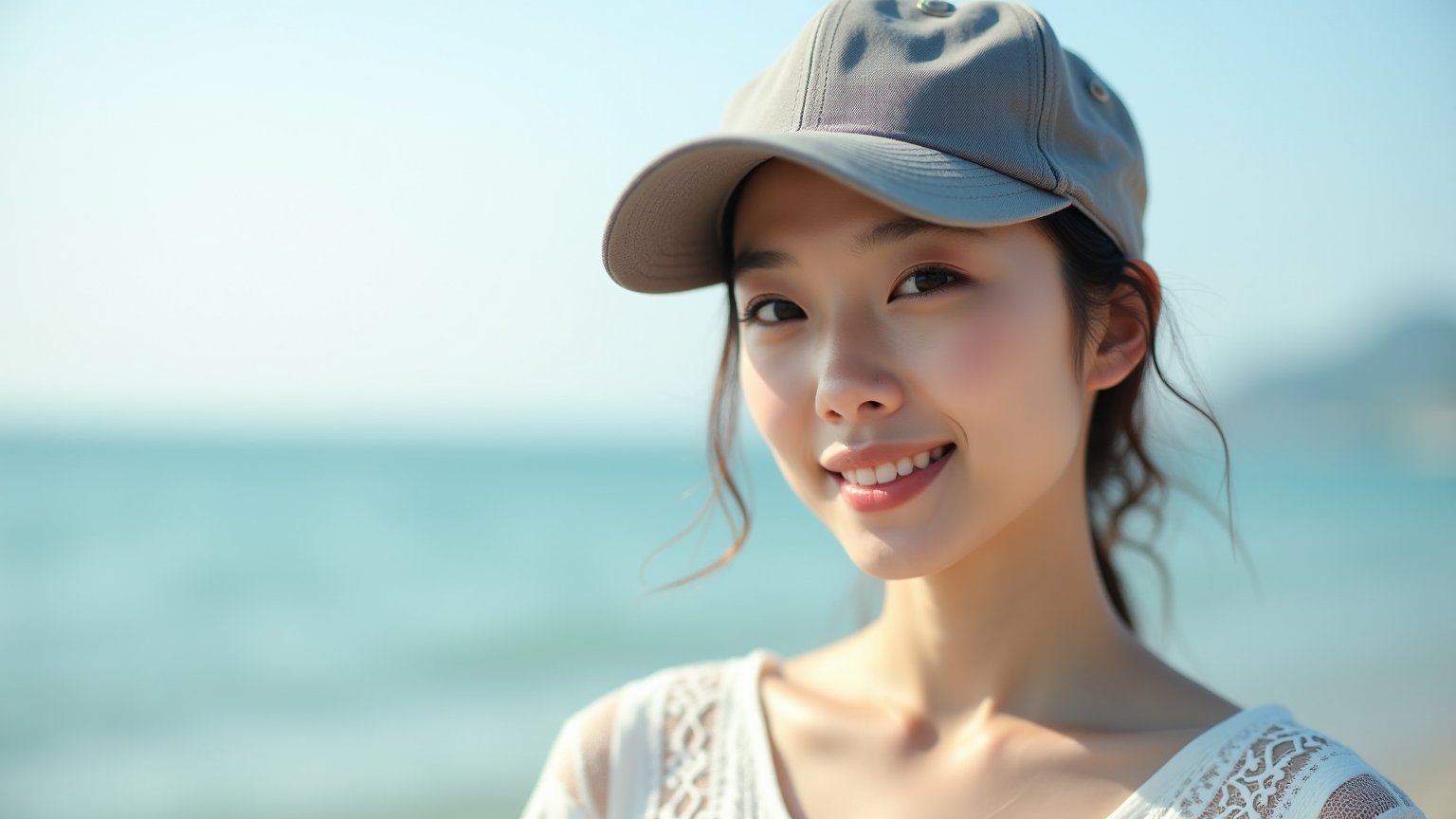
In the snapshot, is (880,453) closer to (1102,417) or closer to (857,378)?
(857,378)

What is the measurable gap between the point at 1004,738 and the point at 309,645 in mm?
9247

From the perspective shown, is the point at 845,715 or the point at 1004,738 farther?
the point at 845,715

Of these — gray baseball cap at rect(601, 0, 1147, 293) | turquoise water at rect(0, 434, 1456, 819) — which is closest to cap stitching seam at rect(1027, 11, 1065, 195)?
gray baseball cap at rect(601, 0, 1147, 293)

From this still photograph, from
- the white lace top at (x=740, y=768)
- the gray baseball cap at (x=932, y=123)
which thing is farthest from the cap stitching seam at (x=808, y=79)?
the white lace top at (x=740, y=768)

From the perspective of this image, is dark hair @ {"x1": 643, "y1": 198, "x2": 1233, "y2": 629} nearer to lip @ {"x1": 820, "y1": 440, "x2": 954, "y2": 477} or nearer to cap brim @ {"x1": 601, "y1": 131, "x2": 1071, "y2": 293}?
cap brim @ {"x1": 601, "y1": 131, "x2": 1071, "y2": 293}

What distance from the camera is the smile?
4.50ft

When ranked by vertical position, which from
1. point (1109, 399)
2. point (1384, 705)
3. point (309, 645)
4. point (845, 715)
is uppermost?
point (309, 645)

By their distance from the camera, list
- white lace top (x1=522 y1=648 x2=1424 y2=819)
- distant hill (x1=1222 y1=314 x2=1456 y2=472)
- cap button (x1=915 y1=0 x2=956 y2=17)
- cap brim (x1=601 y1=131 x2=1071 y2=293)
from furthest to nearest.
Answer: distant hill (x1=1222 y1=314 x2=1456 y2=472) < cap button (x1=915 y1=0 x2=956 y2=17) < white lace top (x1=522 y1=648 x2=1424 y2=819) < cap brim (x1=601 y1=131 x2=1071 y2=293)

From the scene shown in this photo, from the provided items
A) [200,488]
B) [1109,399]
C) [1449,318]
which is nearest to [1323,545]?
[1449,318]

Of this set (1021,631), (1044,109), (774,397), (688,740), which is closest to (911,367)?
(774,397)

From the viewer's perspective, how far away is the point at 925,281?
136cm

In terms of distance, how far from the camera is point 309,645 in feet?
32.1

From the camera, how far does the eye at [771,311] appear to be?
4.81 ft

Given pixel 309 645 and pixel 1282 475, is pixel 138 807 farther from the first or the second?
pixel 1282 475
